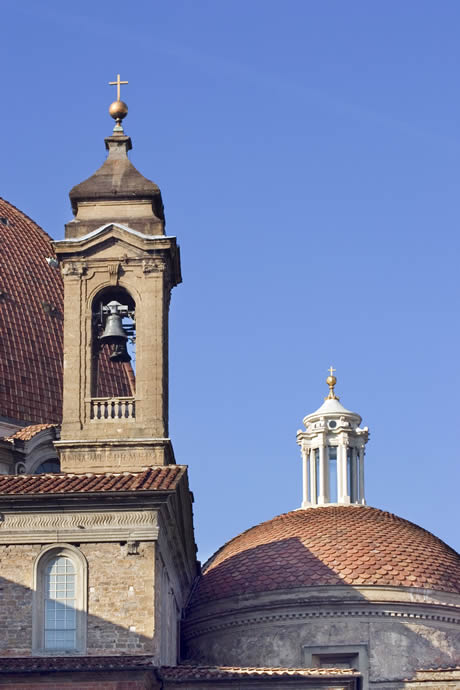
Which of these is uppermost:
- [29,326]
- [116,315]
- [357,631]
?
[29,326]

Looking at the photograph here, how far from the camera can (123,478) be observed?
149ft

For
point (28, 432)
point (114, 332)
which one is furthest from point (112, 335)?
point (28, 432)

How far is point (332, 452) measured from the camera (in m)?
59.3

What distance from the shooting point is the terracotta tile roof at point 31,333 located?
56.2 meters

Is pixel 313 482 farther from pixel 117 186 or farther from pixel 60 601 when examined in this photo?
pixel 60 601

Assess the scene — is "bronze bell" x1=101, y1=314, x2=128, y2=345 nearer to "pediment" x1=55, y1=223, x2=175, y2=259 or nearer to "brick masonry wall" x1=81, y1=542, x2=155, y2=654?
"pediment" x1=55, y1=223, x2=175, y2=259

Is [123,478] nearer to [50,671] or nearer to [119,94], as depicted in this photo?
[50,671]

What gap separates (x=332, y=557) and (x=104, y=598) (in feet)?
34.9

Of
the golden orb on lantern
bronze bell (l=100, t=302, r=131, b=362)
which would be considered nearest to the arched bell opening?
bronze bell (l=100, t=302, r=131, b=362)

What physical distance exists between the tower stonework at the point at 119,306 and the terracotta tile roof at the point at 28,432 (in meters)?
5.27

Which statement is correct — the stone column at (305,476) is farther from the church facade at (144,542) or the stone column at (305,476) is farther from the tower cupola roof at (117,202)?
the tower cupola roof at (117,202)

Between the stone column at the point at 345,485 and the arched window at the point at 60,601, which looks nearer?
the arched window at the point at 60,601

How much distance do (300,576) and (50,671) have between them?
37.4ft

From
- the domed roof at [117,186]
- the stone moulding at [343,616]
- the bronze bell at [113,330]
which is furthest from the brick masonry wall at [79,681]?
the domed roof at [117,186]
